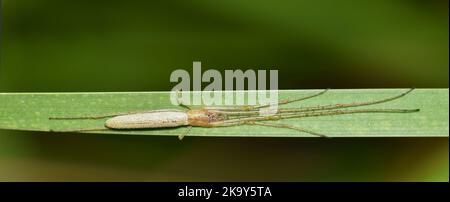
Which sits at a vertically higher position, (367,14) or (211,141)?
(367,14)

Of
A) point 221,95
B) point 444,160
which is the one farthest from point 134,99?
point 444,160

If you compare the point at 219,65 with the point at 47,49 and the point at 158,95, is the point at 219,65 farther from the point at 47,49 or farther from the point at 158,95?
the point at 47,49

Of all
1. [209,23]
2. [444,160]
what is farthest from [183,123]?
[444,160]

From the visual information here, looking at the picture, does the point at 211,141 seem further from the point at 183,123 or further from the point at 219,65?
the point at 219,65

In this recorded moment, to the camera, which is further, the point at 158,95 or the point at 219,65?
the point at 219,65
